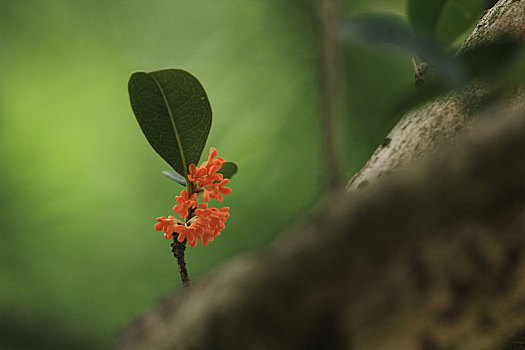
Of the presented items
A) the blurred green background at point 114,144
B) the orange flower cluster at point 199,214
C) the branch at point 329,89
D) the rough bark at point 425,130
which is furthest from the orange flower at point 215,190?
the blurred green background at point 114,144

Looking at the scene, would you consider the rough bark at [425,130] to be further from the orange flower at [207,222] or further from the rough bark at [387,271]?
the rough bark at [387,271]

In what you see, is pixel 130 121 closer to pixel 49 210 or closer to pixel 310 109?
pixel 49 210

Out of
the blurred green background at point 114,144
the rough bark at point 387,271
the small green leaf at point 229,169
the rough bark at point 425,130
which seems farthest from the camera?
the blurred green background at point 114,144

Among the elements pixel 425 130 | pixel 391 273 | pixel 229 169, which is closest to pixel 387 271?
pixel 391 273

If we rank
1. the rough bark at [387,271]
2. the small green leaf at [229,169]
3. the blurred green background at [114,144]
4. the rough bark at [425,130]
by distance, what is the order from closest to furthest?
1. the rough bark at [387,271]
2. the rough bark at [425,130]
3. the small green leaf at [229,169]
4. the blurred green background at [114,144]

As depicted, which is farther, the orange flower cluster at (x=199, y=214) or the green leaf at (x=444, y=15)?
the green leaf at (x=444, y=15)

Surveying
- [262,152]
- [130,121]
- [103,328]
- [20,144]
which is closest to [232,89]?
[262,152]

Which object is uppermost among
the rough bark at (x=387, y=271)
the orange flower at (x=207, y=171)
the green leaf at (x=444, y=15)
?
the green leaf at (x=444, y=15)

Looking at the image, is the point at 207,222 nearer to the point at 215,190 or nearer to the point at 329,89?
the point at 215,190

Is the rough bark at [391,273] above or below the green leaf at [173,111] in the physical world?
below
